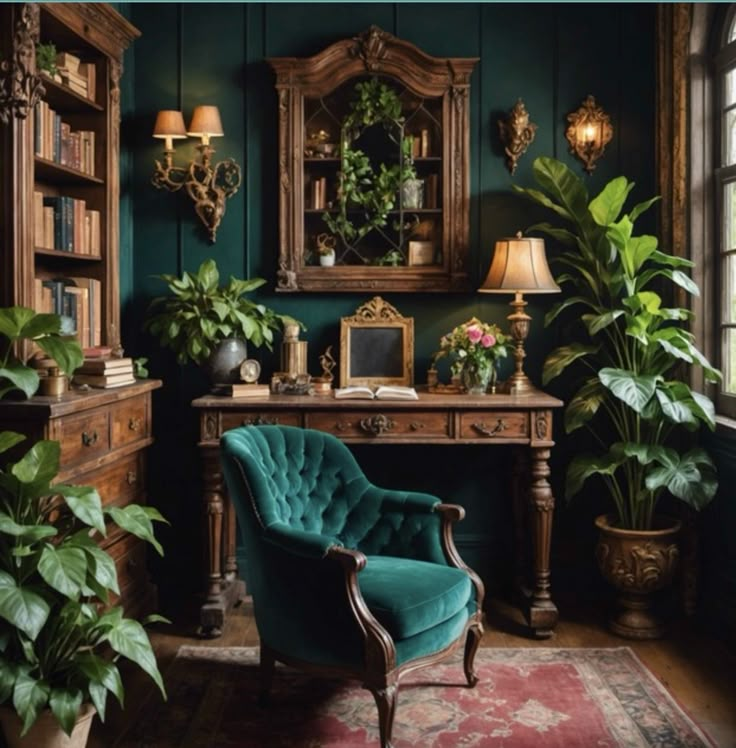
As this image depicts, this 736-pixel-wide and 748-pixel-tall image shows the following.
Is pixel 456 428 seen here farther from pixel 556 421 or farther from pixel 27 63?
pixel 27 63

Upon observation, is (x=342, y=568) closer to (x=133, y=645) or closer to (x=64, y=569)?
(x=133, y=645)

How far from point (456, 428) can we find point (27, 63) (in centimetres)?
216

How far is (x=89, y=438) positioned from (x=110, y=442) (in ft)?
0.83

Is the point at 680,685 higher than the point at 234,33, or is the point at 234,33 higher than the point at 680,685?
the point at 234,33

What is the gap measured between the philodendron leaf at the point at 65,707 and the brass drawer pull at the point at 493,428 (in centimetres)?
198

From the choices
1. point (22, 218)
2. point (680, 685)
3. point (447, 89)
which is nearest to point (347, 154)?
point (447, 89)

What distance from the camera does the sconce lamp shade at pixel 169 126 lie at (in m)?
4.32

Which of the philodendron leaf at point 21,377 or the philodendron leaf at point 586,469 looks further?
the philodendron leaf at point 586,469

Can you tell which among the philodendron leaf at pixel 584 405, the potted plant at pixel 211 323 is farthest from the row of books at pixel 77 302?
the philodendron leaf at pixel 584 405

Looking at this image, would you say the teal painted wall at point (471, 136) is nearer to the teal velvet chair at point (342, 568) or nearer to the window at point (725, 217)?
the window at point (725, 217)

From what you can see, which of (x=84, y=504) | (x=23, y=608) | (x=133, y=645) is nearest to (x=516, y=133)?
(x=84, y=504)

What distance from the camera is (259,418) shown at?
396 centimetres

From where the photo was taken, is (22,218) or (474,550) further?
(474,550)

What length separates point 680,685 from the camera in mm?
3428
